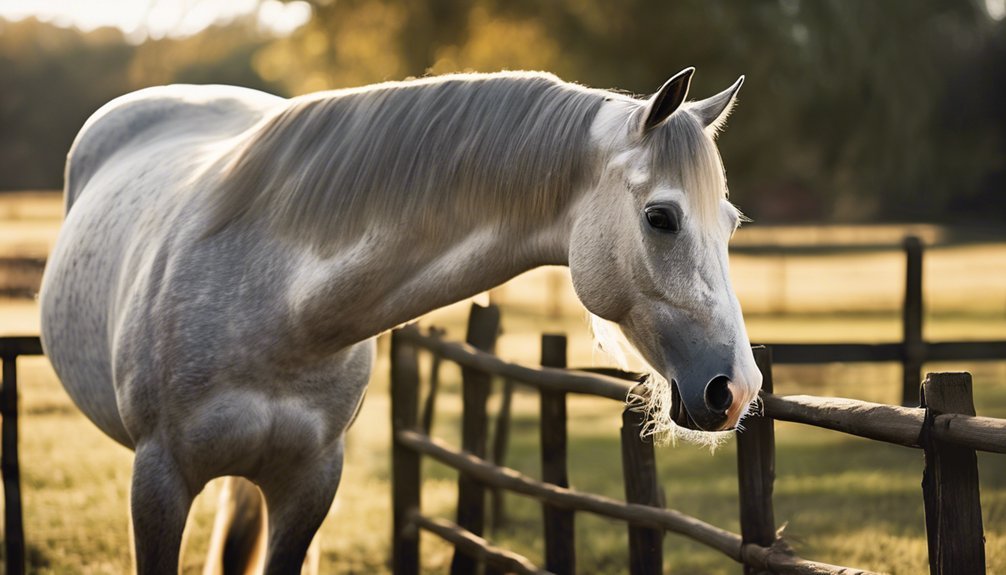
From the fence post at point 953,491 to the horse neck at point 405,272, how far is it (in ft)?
2.88

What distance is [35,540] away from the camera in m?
5.61

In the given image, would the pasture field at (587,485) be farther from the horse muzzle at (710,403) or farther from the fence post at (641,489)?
the horse muzzle at (710,403)

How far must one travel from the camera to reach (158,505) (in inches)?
124

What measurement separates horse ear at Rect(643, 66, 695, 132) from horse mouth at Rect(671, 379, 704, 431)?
1.83ft

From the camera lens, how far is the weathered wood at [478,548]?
14.3 ft

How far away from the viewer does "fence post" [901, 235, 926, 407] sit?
6730 millimetres

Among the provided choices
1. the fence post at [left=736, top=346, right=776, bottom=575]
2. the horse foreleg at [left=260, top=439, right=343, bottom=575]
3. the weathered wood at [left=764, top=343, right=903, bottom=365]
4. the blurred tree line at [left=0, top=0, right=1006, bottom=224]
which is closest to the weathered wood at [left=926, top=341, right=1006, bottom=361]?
the weathered wood at [left=764, top=343, right=903, bottom=365]

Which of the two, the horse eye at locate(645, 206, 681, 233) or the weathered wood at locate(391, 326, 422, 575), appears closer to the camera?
the horse eye at locate(645, 206, 681, 233)

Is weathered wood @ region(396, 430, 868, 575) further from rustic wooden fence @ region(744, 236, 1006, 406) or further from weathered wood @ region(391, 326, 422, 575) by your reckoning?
rustic wooden fence @ region(744, 236, 1006, 406)

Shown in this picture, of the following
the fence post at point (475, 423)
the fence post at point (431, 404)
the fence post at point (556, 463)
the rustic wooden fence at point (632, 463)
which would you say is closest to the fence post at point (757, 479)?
the rustic wooden fence at point (632, 463)

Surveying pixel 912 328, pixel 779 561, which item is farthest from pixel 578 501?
pixel 912 328

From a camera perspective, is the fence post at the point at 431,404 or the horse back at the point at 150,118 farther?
the fence post at the point at 431,404

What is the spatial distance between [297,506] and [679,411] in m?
1.41

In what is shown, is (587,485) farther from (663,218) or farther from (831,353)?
(663,218)
